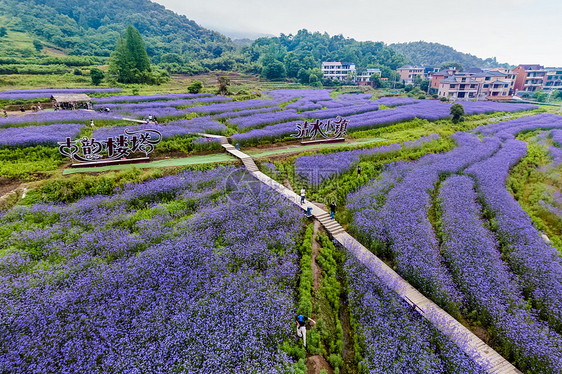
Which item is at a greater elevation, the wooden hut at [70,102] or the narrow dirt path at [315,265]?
the wooden hut at [70,102]

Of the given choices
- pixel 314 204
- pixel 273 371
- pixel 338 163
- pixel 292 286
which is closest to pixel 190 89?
pixel 338 163

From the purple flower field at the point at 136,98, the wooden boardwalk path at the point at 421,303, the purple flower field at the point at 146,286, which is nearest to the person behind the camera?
the purple flower field at the point at 146,286

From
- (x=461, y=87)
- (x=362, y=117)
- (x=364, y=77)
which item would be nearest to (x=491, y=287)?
(x=362, y=117)

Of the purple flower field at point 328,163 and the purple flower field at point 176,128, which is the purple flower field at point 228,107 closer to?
the purple flower field at point 176,128

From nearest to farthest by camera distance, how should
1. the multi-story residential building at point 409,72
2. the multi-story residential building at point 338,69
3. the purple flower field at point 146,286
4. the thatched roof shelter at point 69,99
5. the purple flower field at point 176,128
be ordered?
the purple flower field at point 146,286 < the purple flower field at point 176,128 < the thatched roof shelter at point 69,99 < the multi-story residential building at point 338,69 < the multi-story residential building at point 409,72

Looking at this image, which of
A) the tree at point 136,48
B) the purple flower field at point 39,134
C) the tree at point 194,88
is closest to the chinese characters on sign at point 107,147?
the purple flower field at point 39,134

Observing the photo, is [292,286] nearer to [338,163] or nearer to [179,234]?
[179,234]

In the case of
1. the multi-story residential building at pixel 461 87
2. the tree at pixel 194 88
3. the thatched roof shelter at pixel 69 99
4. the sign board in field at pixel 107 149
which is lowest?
the sign board in field at pixel 107 149

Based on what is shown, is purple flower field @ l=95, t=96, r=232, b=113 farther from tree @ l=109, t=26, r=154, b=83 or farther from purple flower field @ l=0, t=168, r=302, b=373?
purple flower field @ l=0, t=168, r=302, b=373
